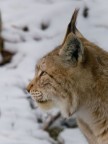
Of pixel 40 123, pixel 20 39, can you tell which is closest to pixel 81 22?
pixel 20 39

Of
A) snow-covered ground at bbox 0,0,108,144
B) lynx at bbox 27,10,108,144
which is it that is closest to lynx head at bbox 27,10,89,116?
lynx at bbox 27,10,108,144

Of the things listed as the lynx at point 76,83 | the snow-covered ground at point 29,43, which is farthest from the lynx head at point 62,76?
the snow-covered ground at point 29,43

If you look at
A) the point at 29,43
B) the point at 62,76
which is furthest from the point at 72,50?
the point at 29,43

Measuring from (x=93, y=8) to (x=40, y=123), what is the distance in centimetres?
252

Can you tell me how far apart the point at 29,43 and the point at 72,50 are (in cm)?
391

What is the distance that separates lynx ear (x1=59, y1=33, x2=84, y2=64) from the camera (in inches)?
192

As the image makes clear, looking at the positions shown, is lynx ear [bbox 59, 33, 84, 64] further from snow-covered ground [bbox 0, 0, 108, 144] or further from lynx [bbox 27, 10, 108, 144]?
snow-covered ground [bbox 0, 0, 108, 144]

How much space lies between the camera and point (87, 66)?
16.2 ft

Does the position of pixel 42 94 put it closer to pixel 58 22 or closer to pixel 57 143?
pixel 57 143

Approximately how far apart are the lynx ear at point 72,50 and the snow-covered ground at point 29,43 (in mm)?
1943

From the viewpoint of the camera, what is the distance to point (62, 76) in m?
4.97

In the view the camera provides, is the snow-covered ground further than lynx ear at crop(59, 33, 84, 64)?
Yes

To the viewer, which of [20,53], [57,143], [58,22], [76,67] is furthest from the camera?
[58,22]

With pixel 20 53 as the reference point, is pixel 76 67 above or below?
above
